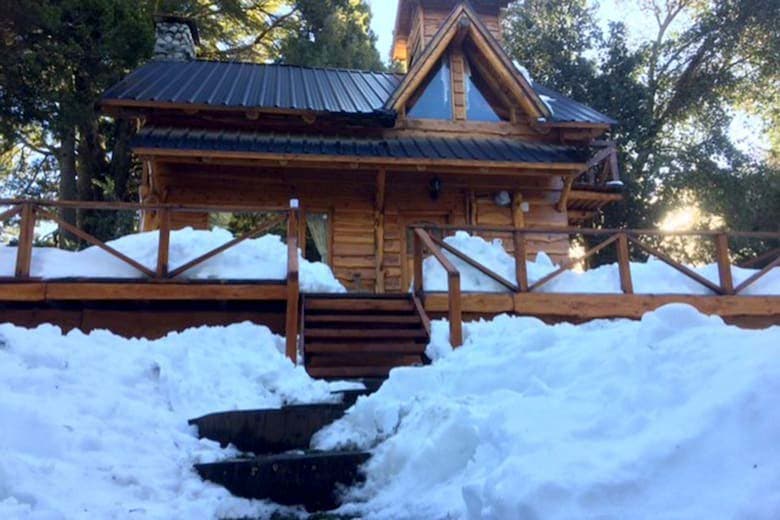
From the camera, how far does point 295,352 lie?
6.61 metres

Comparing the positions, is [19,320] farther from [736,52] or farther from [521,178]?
[736,52]

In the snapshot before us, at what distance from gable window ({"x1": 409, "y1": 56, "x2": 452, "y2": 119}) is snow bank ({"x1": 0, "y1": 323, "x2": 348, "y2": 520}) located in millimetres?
7706

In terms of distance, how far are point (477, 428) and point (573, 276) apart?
6.47 meters

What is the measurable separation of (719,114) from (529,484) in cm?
2230

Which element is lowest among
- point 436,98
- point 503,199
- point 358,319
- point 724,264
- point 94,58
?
point 358,319

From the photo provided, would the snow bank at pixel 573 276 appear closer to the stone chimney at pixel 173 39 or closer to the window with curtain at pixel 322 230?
the window with curtain at pixel 322 230

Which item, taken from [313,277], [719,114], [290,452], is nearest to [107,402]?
[290,452]

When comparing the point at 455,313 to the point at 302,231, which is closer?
the point at 455,313

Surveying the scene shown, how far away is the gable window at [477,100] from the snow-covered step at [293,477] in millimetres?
9974

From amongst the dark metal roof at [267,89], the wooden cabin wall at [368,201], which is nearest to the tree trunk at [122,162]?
the dark metal roof at [267,89]

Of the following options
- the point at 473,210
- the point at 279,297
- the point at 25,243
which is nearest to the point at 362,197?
the point at 473,210

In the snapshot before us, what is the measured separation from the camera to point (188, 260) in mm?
8250

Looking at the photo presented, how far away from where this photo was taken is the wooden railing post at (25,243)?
303 inches

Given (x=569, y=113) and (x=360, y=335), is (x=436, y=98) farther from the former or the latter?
(x=360, y=335)
